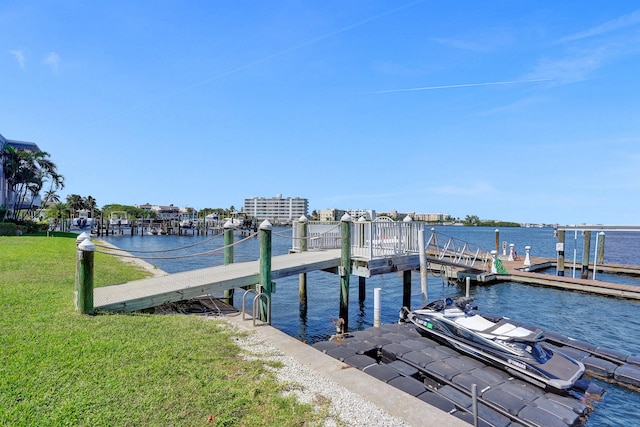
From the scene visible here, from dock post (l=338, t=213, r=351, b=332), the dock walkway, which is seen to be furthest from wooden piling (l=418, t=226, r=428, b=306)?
the dock walkway

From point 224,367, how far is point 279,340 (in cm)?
139

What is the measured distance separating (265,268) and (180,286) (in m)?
1.96

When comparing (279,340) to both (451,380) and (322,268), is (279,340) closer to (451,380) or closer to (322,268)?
(451,380)

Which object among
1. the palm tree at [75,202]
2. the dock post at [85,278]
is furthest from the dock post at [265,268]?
the palm tree at [75,202]

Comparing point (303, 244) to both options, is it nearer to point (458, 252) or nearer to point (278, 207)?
point (458, 252)

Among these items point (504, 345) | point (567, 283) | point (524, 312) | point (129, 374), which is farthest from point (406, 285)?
point (129, 374)

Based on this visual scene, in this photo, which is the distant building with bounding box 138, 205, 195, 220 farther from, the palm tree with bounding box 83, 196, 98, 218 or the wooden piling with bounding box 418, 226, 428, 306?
the wooden piling with bounding box 418, 226, 428, 306

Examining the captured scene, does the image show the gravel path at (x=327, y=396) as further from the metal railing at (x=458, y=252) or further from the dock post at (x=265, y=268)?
the metal railing at (x=458, y=252)

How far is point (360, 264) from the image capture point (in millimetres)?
12031

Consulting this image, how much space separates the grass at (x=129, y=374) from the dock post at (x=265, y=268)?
1.63 meters

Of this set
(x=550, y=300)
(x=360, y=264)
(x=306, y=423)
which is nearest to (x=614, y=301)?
(x=550, y=300)

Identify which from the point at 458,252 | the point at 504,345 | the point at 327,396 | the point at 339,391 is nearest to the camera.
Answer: the point at 327,396

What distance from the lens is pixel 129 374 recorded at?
176 inches

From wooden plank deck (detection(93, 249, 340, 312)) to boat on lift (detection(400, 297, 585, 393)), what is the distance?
4015mm
